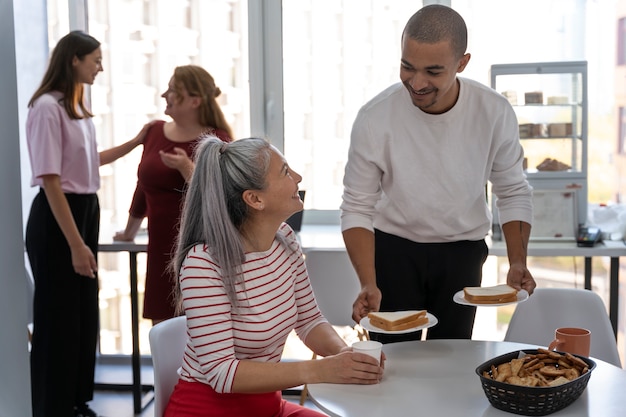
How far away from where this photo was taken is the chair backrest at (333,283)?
3256 mm

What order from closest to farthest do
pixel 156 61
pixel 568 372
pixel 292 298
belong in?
1. pixel 568 372
2. pixel 292 298
3. pixel 156 61

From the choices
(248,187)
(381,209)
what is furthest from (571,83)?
(248,187)

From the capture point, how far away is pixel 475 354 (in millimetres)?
1995

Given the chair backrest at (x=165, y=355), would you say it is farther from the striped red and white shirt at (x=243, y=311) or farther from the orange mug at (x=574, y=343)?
the orange mug at (x=574, y=343)

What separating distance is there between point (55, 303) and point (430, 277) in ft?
5.44

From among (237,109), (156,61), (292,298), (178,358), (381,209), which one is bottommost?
(178,358)

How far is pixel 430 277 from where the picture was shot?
7.65 ft

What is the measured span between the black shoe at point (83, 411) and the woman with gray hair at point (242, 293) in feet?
6.04

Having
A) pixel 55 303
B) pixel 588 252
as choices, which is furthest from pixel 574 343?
pixel 55 303

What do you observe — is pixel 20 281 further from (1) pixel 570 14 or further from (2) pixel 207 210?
(1) pixel 570 14

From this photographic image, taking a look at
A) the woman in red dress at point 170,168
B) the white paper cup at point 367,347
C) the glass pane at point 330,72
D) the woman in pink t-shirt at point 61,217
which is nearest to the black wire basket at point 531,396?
the white paper cup at point 367,347

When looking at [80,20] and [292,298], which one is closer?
[292,298]

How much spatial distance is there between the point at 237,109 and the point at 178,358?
7.81 feet

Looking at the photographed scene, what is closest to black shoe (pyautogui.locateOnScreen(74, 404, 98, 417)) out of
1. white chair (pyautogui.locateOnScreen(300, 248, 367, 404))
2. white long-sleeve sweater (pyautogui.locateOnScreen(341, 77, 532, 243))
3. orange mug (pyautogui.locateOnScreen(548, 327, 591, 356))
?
white chair (pyautogui.locateOnScreen(300, 248, 367, 404))
